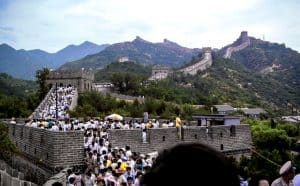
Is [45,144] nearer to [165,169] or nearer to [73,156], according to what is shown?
[73,156]

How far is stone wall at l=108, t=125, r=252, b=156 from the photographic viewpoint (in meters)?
18.2

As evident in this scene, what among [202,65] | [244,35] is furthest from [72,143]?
[244,35]

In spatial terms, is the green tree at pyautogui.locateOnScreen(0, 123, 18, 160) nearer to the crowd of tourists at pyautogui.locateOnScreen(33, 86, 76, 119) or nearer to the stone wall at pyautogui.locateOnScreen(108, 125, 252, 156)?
the stone wall at pyautogui.locateOnScreen(108, 125, 252, 156)

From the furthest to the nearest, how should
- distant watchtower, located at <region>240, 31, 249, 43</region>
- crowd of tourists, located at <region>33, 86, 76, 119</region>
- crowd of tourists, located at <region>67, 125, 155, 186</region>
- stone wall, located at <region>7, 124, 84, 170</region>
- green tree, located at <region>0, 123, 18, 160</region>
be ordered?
distant watchtower, located at <region>240, 31, 249, 43</region>
crowd of tourists, located at <region>33, 86, 76, 119</region>
green tree, located at <region>0, 123, 18, 160</region>
stone wall, located at <region>7, 124, 84, 170</region>
crowd of tourists, located at <region>67, 125, 155, 186</region>

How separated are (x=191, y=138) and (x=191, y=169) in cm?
2016

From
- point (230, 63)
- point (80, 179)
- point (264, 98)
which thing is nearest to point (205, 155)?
point (80, 179)

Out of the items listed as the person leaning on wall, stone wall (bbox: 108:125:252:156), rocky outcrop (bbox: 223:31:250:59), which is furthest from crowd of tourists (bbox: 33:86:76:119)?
rocky outcrop (bbox: 223:31:250:59)

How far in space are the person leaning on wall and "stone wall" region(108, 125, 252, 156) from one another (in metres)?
13.8

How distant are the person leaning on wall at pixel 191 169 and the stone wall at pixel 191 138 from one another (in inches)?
544

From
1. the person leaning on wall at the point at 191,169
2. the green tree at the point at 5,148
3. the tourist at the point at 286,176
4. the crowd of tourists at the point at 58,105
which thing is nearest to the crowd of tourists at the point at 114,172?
the tourist at the point at 286,176

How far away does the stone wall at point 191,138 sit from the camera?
717 inches

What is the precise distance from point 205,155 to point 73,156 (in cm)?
1593

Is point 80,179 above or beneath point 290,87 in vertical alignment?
beneath

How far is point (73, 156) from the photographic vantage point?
16750mm
